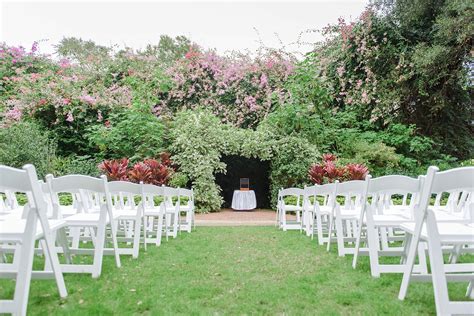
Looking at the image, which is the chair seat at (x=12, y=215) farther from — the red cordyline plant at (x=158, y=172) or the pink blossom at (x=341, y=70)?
the pink blossom at (x=341, y=70)

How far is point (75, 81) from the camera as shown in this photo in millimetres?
15008

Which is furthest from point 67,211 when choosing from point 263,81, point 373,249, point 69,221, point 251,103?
point 263,81

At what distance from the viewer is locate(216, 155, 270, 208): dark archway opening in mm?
13914

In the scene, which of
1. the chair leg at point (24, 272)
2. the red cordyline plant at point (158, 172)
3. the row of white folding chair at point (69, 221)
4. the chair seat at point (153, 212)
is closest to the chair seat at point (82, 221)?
the row of white folding chair at point (69, 221)

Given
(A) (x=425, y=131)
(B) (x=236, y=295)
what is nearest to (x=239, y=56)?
(A) (x=425, y=131)

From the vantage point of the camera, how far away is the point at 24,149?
11.3 m

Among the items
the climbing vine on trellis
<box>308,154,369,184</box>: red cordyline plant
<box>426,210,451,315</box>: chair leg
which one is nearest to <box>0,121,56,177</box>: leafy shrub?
the climbing vine on trellis

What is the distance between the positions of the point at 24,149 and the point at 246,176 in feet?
22.5

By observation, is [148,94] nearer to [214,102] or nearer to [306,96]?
[214,102]

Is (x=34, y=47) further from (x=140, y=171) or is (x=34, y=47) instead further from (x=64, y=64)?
(x=140, y=171)

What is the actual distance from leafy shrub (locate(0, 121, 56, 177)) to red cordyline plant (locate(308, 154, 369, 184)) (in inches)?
291

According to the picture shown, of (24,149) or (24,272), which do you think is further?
(24,149)

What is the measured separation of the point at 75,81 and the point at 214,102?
515 cm

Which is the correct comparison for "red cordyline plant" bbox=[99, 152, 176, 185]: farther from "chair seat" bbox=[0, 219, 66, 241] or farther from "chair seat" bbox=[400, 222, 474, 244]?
"chair seat" bbox=[400, 222, 474, 244]
